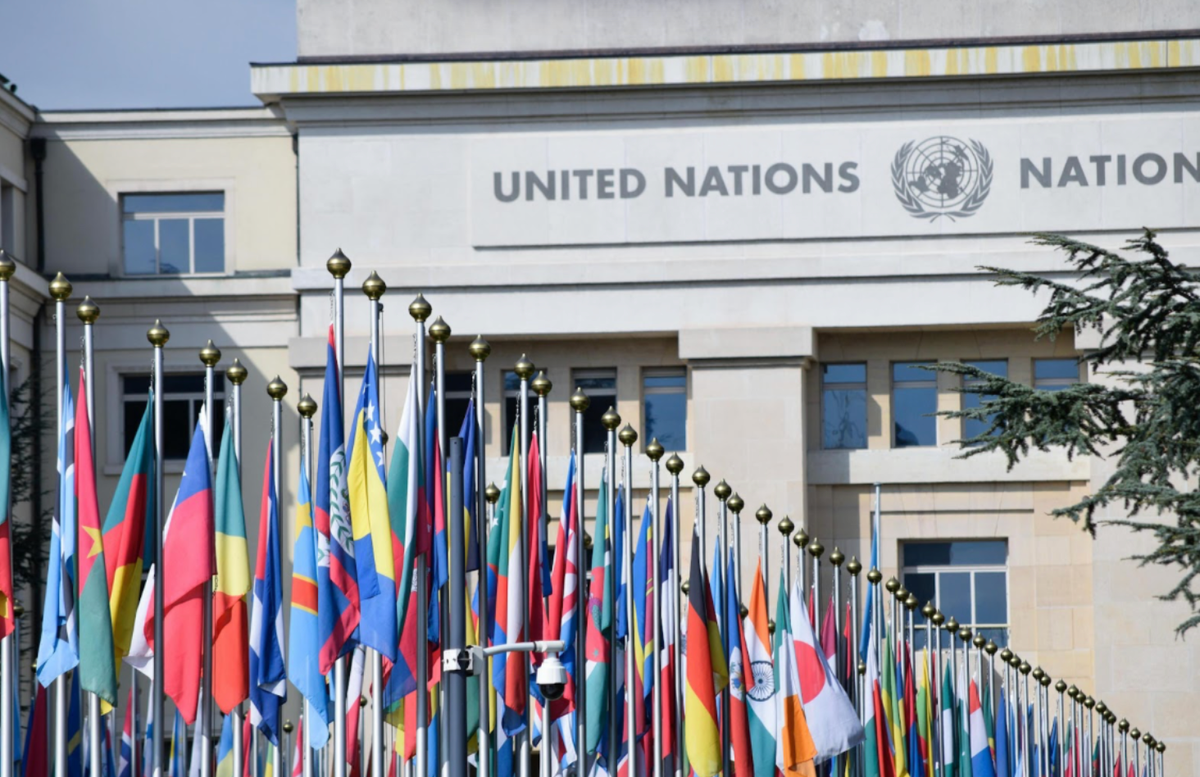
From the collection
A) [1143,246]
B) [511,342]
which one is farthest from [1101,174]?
[1143,246]

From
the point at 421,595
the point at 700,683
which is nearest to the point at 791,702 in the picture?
the point at 700,683

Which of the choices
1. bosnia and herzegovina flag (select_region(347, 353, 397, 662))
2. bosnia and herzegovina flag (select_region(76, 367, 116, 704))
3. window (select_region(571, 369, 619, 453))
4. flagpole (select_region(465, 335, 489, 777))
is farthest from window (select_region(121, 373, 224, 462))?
bosnia and herzegovina flag (select_region(76, 367, 116, 704))

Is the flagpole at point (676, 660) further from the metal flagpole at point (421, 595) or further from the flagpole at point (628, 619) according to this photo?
the metal flagpole at point (421, 595)

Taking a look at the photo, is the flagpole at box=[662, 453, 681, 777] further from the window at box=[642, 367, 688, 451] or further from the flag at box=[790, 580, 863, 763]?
the window at box=[642, 367, 688, 451]

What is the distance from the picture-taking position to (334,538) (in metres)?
16.4

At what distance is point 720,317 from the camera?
138 ft

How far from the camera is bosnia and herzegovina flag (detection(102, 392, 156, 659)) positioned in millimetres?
15922

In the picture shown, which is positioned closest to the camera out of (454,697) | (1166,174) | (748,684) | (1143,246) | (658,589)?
(454,697)

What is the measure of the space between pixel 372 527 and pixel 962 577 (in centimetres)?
2805

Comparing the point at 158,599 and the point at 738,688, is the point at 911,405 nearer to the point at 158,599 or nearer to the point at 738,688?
the point at 738,688

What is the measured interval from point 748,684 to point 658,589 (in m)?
2.39

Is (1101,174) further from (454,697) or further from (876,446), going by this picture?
(454,697)

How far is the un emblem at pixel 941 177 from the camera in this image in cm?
4206

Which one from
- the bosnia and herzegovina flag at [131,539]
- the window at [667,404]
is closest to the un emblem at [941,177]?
the window at [667,404]
